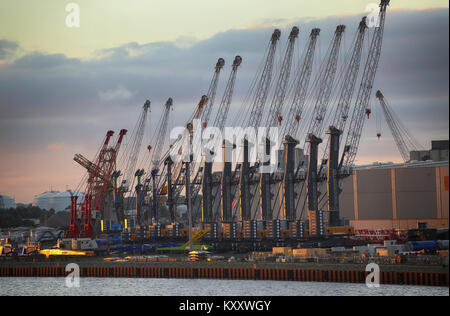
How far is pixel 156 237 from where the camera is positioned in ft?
606

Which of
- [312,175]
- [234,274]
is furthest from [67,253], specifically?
[312,175]

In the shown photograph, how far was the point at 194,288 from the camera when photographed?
10538 cm

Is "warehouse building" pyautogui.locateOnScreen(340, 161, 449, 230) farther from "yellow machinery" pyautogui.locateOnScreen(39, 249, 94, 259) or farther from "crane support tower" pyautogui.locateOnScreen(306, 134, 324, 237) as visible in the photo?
"yellow machinery" pyautogui.locateOnScreen(39, 249, 94, 259)

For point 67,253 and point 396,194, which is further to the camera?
point 396,194

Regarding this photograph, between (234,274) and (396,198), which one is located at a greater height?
(396,198)

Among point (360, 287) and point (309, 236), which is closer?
point (360, 287)

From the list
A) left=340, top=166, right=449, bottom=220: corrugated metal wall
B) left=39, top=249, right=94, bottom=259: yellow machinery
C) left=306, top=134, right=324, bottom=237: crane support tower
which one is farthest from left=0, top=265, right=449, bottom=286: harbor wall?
left=340, top=166, right=449, bottom=220: corrugated metal wall

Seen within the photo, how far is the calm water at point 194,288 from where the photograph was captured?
94125 mm

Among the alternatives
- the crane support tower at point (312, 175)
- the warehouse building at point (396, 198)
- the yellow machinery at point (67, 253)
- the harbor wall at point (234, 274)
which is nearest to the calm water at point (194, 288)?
the harbor wall at point (234, 274)

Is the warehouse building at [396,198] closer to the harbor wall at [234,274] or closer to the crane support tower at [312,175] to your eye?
the crane support tower at [312,175]

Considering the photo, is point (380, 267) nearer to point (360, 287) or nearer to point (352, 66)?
point (360, 287)

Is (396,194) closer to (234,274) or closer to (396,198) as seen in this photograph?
(396,198)
